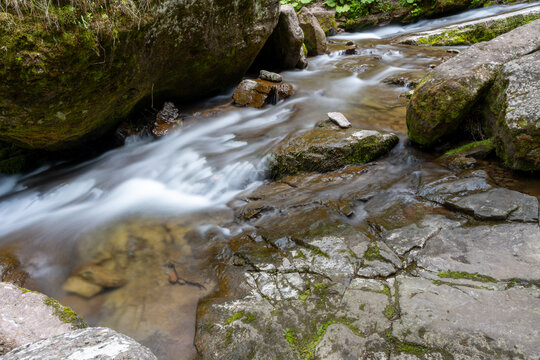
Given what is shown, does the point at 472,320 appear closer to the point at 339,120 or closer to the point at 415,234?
the point at 415,234

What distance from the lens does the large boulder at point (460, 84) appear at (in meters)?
4.16

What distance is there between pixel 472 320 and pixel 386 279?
2.20 ft

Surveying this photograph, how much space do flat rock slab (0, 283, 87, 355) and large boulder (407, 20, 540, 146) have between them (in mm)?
4650

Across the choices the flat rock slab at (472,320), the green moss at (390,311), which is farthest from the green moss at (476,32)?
the green moss at (390,311)

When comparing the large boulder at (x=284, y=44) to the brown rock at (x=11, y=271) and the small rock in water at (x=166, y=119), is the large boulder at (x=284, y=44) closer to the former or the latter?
the small rock in water at (x=166, y=119)

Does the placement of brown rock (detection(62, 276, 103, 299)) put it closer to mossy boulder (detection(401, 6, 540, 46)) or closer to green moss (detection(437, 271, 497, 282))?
green moss (detection(437, 271, 497, 282))

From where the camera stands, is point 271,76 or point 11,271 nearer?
point 11,271

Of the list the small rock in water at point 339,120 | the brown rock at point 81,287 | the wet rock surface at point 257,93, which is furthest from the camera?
the wet rock surface at point 257,93

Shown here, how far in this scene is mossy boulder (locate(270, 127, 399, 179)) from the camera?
4.88 meters

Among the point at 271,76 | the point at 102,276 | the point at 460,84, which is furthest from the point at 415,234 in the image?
the point at 271,76

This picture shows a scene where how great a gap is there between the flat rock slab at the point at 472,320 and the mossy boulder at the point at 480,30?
37.5 ft

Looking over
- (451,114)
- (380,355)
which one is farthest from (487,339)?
(451,114)

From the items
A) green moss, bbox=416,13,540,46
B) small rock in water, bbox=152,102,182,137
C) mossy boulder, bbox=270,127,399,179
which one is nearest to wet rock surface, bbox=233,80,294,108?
small rock in water, bbox=152,102,182,137

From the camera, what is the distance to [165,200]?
4.95 metres
